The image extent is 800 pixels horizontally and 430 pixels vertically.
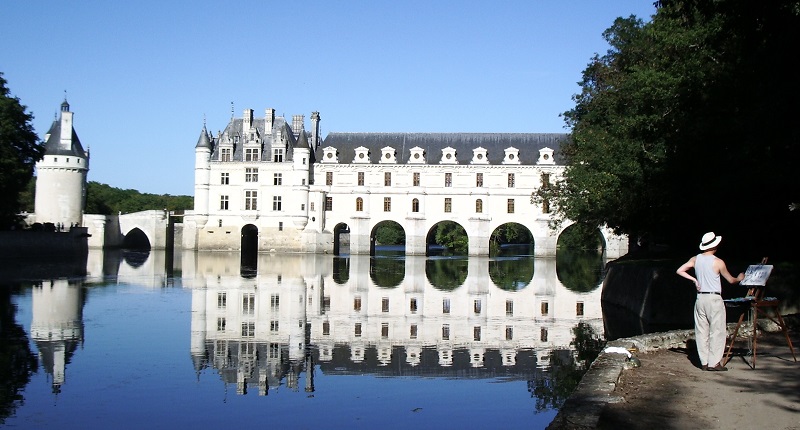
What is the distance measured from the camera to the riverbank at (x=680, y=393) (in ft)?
22.4

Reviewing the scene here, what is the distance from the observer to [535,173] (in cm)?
6028

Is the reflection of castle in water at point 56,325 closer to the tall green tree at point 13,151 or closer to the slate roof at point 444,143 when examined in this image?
the tall green tree at point 13,151

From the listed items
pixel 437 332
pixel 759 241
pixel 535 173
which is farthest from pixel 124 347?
pixel 535 173

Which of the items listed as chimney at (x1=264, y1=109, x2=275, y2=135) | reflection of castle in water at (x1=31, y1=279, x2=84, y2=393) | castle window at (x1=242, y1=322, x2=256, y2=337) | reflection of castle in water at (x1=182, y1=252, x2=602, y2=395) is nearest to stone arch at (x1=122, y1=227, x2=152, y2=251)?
chimney at (x1=264, y1=109, x2=275, y2=135)

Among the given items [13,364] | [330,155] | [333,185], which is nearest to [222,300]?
[13,364]

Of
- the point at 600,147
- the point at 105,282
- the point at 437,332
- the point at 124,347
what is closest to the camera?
the point at 124,347

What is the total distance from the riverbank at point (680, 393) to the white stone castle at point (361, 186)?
48986 mm

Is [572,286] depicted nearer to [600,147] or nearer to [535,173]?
[600,147]

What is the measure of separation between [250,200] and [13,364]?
172 feet

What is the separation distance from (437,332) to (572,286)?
50.8 feet

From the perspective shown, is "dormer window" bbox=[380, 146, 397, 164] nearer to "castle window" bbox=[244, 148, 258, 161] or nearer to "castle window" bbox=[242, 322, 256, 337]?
"castle window" bbox=[244, 148, 258, 161]

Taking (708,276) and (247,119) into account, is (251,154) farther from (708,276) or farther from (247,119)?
(708,276)

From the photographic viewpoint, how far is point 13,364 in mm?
12484

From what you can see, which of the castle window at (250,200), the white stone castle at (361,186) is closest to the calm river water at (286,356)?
the white stone castle at (361,186)
